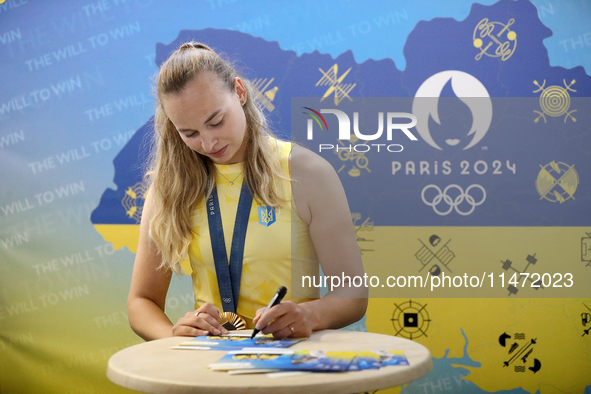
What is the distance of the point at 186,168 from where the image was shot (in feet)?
5.77

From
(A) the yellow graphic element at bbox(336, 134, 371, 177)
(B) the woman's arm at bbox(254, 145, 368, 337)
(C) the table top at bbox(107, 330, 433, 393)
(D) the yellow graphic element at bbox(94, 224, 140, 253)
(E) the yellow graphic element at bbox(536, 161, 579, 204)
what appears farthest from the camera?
(D) the yellow graphic element at bbox(94, 224, 140, 253)

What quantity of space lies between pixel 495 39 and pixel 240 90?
2.27 meters

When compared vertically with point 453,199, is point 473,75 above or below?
above

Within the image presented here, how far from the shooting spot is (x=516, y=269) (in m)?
3.27

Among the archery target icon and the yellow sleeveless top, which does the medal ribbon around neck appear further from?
the archery target icon

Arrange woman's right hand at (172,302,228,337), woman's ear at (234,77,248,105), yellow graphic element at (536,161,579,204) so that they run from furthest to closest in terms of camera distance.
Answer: yellow graphic element at (536,161,579,204), woman's ear at (234,77,248,105), woman's right hand at (172,302,228,337)

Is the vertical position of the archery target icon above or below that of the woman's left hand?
below

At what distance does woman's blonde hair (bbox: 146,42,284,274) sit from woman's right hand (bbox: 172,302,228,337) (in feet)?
0.83

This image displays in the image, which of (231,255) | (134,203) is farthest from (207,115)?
(134,203)

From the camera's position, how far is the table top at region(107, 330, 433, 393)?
0.93m

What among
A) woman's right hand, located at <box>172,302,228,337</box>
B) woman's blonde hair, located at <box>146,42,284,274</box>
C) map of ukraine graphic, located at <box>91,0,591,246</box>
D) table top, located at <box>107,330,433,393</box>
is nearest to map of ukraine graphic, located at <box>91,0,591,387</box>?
map of ukraine graphic, located at <box>91,0,591,246</box>

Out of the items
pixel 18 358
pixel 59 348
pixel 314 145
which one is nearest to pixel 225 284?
pixel 314 145

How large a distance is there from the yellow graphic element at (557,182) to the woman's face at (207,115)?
2.41 meters

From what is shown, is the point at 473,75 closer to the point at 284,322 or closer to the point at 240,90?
the point at 240,90
